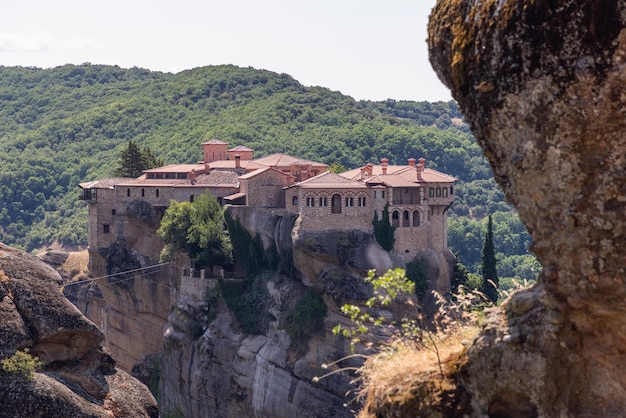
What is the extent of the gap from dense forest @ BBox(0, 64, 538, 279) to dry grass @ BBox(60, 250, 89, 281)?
34287 mm

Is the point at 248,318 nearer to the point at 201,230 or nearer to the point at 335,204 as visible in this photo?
the point at 201,230

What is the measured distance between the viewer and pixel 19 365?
2300cm

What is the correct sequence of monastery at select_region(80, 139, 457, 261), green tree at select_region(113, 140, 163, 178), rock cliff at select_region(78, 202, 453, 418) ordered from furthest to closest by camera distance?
green tree at select_region(113, 140, 163, 178), monastery at select_region(80, 139, 457, 261), rock cliff at select_region(78, 202, 453, 418)

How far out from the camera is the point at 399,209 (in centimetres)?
6631

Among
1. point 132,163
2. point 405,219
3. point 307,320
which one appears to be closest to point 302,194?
point 405,219

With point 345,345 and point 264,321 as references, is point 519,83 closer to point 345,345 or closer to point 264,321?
point 345,345

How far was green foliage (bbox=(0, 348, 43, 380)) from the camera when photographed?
22781 mm

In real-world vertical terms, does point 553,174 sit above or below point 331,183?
above

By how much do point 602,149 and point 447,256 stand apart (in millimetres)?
57011

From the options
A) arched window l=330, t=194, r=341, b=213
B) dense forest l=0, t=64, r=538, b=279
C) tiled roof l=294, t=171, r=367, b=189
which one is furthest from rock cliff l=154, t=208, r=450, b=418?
dense forest l=0, t=64, r=538, b=279

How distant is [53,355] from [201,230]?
47405 mm

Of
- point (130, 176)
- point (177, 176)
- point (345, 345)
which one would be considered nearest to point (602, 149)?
point (345, 345)

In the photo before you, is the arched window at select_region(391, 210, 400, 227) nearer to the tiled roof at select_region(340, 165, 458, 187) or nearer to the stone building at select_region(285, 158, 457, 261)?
the stone building at select_region(285, 158, 457, 261)

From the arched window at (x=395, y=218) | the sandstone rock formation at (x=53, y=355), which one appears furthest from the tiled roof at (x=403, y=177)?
the sandstone rock formation at (x=53, y=355)
